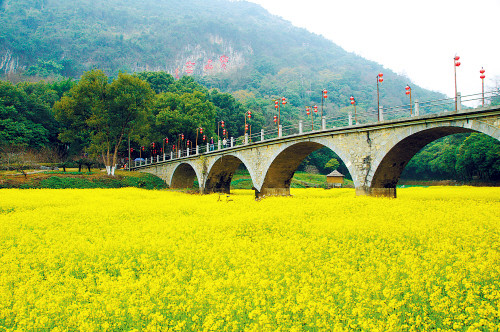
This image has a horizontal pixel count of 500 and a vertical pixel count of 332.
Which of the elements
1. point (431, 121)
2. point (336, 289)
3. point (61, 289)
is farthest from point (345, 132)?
point (61, 289)

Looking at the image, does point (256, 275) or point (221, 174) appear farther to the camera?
Result: point (221, 174)

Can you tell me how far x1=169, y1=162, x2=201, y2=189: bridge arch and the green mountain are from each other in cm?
4609

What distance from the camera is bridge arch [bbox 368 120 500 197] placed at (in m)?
15.2

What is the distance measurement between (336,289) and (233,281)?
1560 millimetres

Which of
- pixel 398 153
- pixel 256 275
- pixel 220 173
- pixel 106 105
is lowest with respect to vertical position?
pixel 256 275

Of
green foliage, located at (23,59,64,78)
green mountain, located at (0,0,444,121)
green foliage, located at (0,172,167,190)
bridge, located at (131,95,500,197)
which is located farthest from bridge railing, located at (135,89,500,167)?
green foliage, located at (23,59,64,78)

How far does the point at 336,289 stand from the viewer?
464 cm

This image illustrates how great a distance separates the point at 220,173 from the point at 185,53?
13775 cm

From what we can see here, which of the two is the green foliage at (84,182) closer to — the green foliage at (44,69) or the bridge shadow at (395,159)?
the bridge shadow at (395,159)

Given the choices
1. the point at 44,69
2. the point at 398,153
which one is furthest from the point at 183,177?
the point at 44,69

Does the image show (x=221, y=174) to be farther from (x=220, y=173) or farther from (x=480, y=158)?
(x=480, y=158)

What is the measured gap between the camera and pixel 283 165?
25656 millimetres

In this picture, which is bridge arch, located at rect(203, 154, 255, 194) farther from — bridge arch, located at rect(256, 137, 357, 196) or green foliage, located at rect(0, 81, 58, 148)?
green foliage, located at rect(0, 81, 58, 148)

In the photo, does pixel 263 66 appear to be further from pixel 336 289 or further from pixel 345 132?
pixel 336 289
